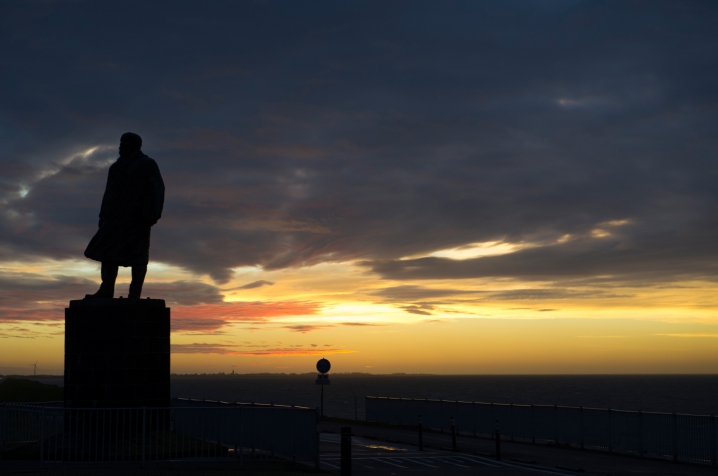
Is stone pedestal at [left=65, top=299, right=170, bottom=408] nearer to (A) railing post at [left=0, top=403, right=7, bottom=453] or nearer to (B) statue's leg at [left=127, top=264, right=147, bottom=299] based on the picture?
(B) statue's leg at [left=127, top=264, right=147, bottom=299]

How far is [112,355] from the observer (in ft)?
55.0

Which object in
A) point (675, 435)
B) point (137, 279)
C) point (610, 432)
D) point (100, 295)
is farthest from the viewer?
point (610, 432)

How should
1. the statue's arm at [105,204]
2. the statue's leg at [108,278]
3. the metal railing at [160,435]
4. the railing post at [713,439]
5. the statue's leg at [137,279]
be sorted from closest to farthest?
the metal railing at [160,435] → the statue's leg at [137,279] → the statue's leg at [108,278] → the statue's arm at [105,204] → the railing post at [713,439]

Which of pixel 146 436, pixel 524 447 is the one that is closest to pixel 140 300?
pixel 146 436

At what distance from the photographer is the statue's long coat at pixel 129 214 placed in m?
18.0

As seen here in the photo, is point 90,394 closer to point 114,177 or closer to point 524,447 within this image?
point 114,177

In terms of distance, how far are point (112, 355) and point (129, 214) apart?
3373 millimetres

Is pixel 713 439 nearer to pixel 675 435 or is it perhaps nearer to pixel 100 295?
pixel 675 435

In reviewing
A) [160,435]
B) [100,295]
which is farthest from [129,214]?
[160,435]

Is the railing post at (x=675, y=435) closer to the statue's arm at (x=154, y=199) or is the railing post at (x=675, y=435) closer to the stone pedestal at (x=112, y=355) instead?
the stone pedestal at (x=112, y=355)

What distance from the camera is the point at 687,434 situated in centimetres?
2017

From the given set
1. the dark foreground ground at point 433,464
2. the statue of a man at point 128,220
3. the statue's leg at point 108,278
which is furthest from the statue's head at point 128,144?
the dark foreground ground at point 433,464

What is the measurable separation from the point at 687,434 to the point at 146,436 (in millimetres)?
13742

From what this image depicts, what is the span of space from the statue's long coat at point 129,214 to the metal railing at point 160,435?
12.3 ft
